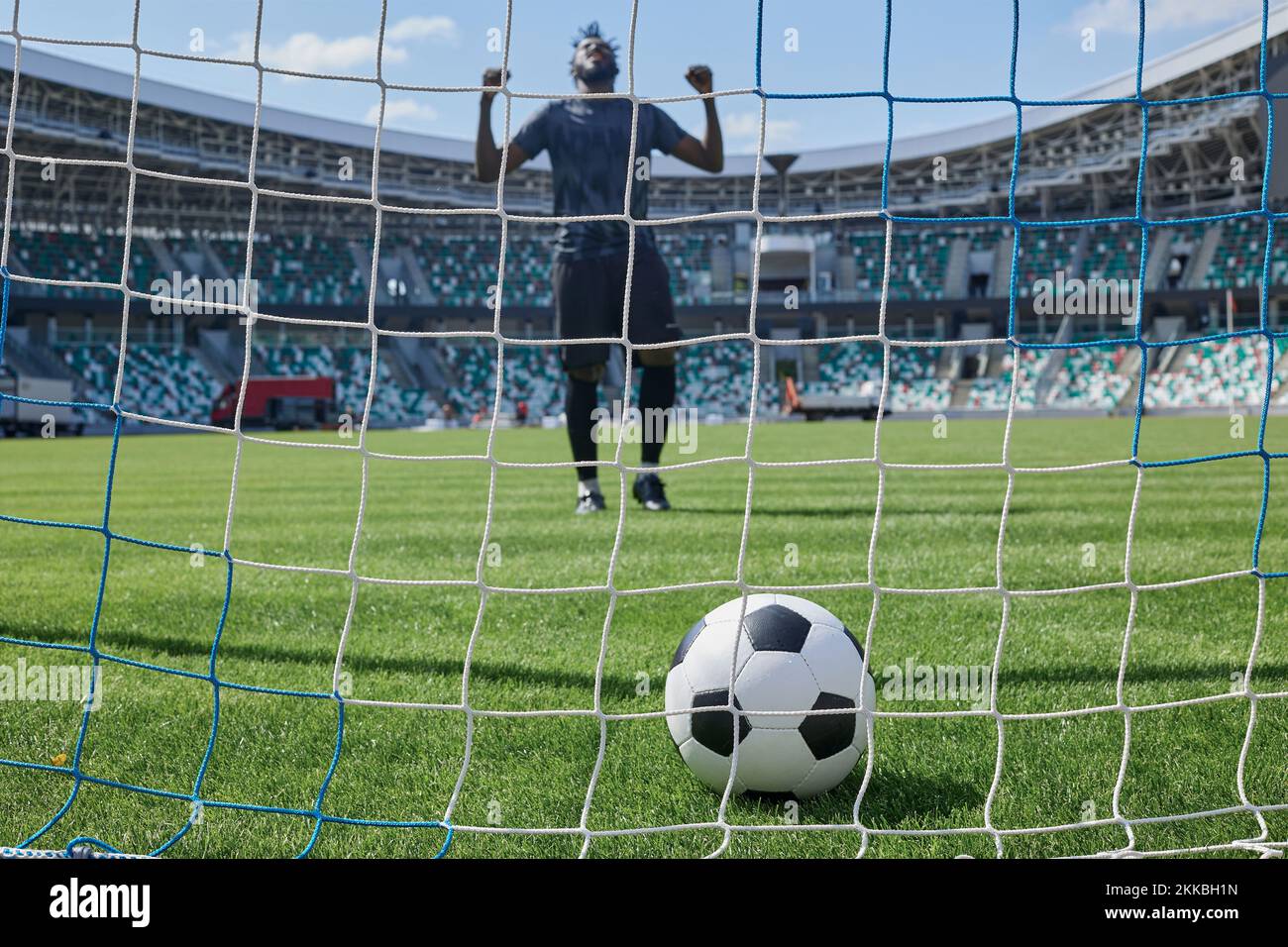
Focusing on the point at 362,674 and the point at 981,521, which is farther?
the point at 981,521

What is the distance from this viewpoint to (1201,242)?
3459 cm

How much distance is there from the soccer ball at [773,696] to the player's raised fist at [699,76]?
1944mm

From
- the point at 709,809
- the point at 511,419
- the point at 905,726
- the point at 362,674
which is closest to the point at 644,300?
the point at 362,674

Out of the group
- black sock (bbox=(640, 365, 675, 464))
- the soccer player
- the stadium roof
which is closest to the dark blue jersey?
the soccer player

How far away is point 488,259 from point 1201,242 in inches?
1004

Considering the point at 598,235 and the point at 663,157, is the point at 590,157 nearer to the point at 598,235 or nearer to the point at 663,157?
the point at 598,235

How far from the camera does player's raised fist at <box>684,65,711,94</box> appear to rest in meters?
3.32

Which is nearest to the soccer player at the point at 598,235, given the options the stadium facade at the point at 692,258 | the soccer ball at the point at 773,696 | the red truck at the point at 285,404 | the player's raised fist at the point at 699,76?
the player's raised fist at the point at 699,76

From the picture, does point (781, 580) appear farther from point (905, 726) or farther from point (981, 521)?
point (981, 521)

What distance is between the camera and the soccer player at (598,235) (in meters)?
4.98

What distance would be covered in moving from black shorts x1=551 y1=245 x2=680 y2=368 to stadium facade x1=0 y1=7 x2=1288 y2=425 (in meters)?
24.2

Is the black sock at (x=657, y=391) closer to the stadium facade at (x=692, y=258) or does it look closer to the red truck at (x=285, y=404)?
the stadium facade at (x=692, y=258)

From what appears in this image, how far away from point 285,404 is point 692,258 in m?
16.6
